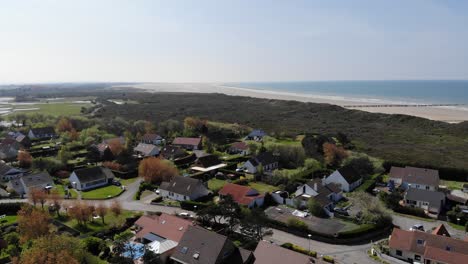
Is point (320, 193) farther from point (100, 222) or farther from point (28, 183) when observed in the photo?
point (28, 183)

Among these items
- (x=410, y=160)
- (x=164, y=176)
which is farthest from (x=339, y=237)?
(x=410, y=160)

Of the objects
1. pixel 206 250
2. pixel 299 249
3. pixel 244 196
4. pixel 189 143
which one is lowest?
pixel 299 249

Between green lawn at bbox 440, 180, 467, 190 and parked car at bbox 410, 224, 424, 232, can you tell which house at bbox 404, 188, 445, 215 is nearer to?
parked car at bbox 410, 224, 424, 232

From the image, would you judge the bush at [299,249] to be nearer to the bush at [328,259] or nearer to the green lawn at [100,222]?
the bush at [328,259]

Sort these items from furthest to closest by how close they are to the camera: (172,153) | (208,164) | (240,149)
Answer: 1. (240,149)
2. (172,153)
3. (208,164)

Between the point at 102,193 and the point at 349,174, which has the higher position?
the point at 349,174

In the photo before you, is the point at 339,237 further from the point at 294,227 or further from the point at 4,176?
the point at 4,176

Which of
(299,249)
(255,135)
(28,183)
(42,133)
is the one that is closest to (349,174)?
(299,249)

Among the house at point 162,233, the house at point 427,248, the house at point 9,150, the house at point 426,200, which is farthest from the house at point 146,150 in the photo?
the house at point 427,248
